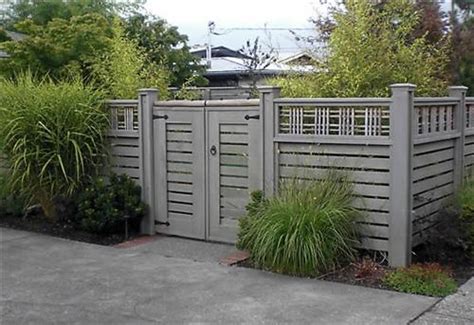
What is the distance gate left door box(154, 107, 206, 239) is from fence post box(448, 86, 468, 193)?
9.05ft

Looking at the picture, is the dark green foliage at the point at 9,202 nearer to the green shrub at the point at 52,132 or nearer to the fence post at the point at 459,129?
the green shrub at the point at 52,132

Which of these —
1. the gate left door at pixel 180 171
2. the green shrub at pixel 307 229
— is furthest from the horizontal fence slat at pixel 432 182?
the gate left door at pixel 180 171

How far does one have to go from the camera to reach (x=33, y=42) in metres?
9.57

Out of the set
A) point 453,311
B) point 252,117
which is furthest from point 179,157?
point 453,311

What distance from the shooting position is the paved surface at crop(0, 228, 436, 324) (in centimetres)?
498

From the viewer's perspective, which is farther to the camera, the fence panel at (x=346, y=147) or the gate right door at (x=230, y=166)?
the gate right door at (x=230, y=166)

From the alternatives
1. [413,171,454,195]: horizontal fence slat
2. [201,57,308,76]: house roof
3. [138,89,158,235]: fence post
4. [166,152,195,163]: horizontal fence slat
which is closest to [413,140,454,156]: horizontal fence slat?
[413,171,454,195]: horizontal fence slat

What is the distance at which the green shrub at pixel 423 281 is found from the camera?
5.52 metres

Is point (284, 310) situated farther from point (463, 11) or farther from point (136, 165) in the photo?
point (463, 11)

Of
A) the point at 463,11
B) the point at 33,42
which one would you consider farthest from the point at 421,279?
the point at 463,11

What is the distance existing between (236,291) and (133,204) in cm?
242

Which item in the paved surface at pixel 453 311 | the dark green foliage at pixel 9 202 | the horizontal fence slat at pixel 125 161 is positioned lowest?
the paved surface at pixel 453 311

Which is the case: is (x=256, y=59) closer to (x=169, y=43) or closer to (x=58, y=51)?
(x=169, y=43)

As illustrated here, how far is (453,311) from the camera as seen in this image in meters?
5.06
